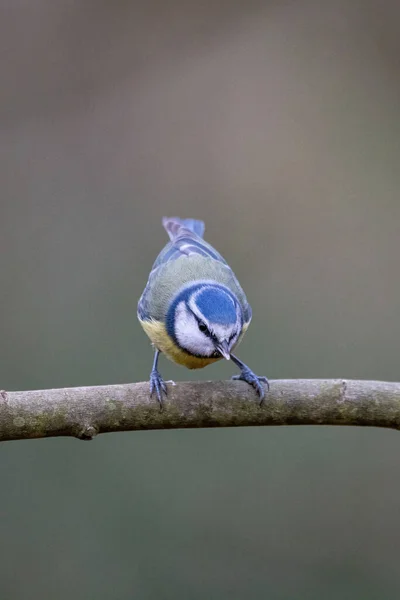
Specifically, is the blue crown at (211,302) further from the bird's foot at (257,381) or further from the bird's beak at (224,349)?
the bird's foot at (257,381)

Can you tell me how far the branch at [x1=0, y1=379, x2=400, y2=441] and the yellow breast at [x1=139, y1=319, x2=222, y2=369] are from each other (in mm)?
278

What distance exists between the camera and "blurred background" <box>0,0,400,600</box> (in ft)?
10.8

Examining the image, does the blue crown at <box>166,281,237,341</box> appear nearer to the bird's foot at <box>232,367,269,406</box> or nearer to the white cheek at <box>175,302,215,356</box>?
the white cheek at <box>175,302,215,356</box>

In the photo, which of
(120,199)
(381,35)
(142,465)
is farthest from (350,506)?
(381,35)

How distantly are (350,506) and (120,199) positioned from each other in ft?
6.25

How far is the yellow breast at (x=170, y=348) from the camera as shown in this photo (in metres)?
2.44

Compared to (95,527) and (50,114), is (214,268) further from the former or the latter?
(50,114)

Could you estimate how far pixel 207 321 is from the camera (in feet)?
7.45

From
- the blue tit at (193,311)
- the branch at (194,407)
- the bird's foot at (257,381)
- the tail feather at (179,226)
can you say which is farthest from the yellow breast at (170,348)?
the tail feather at (179,226)

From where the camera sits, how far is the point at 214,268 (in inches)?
110

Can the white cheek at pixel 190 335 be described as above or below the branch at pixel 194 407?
above

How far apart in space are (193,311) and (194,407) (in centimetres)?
39

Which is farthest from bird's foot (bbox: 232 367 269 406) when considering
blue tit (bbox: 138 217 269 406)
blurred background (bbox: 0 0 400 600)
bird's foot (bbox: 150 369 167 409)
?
blurred background (bbox: 0 0 400 600)

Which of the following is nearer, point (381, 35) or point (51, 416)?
point (51, 416)
